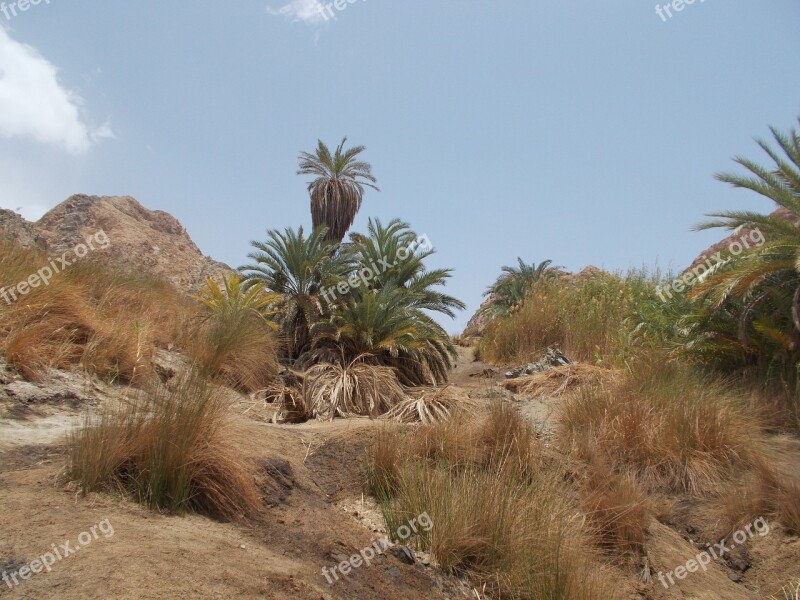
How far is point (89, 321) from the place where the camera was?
7246 mm

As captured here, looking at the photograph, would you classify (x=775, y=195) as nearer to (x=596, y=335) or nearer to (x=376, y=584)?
(x=596, y=335)

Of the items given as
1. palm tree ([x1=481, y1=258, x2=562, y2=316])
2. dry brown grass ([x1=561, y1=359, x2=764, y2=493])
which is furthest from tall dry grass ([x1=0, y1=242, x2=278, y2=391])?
palm tree ([x1=481, y1=258, x2=562, y2=316])

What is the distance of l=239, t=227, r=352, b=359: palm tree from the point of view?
1364 centimetres

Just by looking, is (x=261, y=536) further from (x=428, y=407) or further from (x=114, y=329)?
(x=428, y=407)

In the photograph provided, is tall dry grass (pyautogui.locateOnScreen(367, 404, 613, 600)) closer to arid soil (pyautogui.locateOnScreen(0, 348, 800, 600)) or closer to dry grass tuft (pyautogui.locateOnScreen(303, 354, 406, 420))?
arid soil (pyautogui.locateOnScreen(0, 348, 800, 600))

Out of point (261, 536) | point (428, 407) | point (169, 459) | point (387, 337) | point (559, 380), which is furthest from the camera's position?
point (387, 337)

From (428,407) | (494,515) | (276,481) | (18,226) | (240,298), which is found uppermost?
(18,226)

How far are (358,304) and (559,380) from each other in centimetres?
414

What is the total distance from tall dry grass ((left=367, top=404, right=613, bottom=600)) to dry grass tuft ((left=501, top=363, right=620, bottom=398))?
153 inches

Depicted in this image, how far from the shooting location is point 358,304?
12.0m

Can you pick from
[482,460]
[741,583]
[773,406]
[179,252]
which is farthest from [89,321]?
[179,252]

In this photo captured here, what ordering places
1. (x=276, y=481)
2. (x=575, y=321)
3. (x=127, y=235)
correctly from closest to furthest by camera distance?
(x=276, y=481)
(x=575, y=321)
(x=127, y=235)

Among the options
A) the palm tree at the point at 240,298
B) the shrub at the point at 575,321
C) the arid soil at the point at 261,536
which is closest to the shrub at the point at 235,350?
the palm tree at the point at 240,298

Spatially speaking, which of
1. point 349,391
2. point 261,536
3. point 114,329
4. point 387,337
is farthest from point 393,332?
point 261,536
